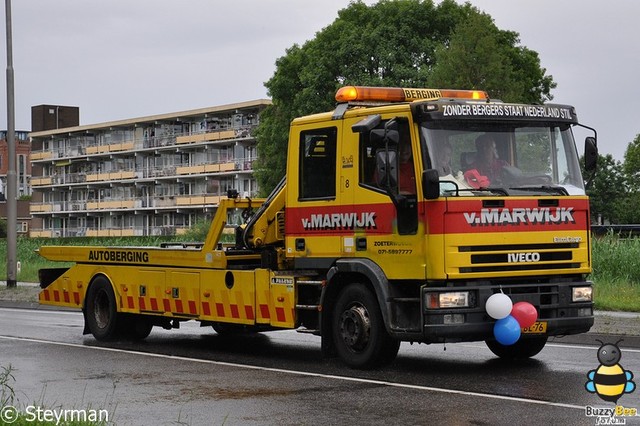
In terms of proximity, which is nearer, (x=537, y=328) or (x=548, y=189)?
(x=537, y=328)

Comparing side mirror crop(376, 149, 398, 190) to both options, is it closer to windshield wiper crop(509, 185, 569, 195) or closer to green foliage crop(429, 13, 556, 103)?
windshield wiper crop(509, 185, 569, 195)

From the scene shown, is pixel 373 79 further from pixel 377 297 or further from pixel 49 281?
pixel 377 297

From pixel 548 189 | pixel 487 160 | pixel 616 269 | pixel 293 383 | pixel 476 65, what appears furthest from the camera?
pixel 476 65

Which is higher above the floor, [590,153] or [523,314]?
[590,153]

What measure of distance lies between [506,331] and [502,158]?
200cm

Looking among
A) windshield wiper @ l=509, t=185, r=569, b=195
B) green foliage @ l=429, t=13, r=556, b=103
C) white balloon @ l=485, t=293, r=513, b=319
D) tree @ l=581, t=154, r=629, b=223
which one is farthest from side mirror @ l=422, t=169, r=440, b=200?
tree @ l=581, t=154, r=629, b=223

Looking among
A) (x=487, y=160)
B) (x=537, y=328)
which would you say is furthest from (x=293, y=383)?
(x=487, y=160)

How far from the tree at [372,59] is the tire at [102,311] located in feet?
132

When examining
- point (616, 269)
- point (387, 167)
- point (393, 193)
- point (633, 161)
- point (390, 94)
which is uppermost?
point (633, 161)

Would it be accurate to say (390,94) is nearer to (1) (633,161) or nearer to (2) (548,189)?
(2) (548,189)

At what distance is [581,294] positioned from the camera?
1358 centimetres

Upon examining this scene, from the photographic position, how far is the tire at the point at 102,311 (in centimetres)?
1825

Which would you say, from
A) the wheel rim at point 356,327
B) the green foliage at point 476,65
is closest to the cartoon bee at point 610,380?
the wheel rim at point 356,327

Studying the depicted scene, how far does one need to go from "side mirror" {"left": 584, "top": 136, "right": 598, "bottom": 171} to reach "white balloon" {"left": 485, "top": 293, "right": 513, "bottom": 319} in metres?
2.07
